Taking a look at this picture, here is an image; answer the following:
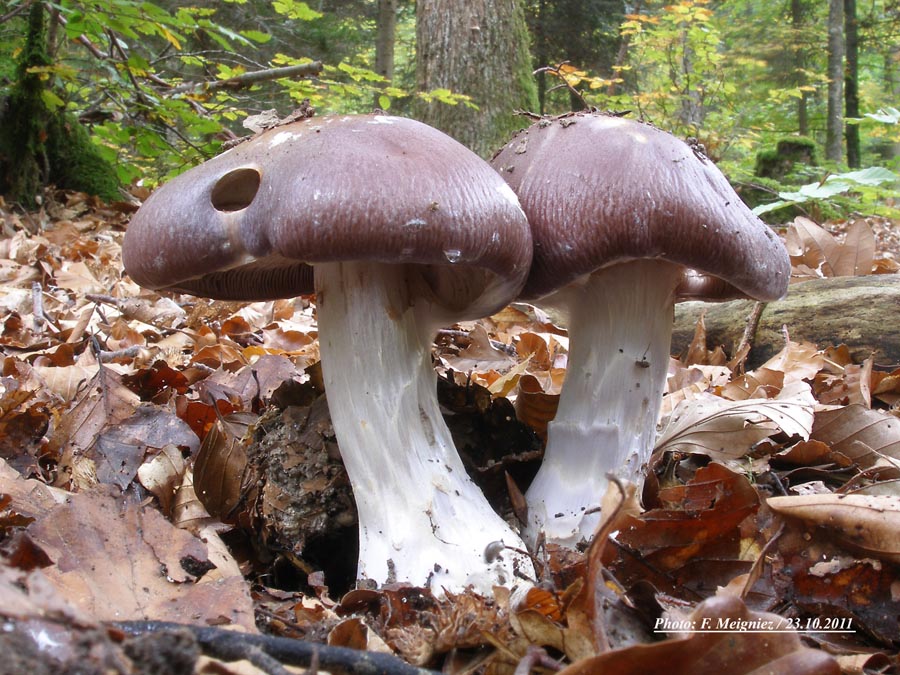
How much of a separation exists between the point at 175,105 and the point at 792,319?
15.6 ft

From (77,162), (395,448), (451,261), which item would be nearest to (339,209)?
(451,261)

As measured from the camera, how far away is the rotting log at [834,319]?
3.20 meters

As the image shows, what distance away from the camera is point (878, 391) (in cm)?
291

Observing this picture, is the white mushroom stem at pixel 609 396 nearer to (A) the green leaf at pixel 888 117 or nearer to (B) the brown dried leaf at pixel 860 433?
(B) the brown dried leaf at pixel 860 433

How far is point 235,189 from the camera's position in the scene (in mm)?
1844

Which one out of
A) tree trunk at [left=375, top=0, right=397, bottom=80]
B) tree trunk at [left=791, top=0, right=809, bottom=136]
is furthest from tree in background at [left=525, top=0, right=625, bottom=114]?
tree trunk at [left=791, top=0, right=809, bottom=136]

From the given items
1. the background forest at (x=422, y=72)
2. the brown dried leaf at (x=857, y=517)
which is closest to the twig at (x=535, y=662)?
the brown dried leaf at (x=857, y=517)

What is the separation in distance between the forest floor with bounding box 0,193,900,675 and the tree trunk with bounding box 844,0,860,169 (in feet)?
58.8

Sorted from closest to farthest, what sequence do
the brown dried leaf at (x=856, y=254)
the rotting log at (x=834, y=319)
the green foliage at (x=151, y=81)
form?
the rotting log at (x=834, y=319), the brown dried leaf at (x=856, y=254), the green foliage at (x=151, y=81)

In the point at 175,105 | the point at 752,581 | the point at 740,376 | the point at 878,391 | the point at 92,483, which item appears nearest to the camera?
the point at 752,581

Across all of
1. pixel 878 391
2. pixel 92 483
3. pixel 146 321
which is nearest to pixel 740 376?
Result: pixel 878 391

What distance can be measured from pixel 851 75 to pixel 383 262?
21179 millimetres

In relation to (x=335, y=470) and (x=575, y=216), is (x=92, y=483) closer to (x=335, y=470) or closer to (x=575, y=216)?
(x=335, y=470)

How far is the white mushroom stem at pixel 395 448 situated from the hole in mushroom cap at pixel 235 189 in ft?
0.96
